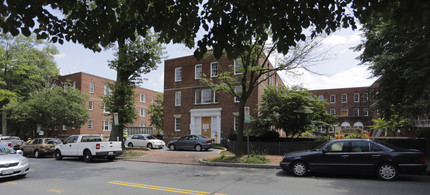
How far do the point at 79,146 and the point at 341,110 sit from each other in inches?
1990

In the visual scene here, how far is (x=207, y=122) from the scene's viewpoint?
1100 inches

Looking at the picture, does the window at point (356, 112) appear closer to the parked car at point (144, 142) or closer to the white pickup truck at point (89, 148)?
the parked car at point (144, 142)

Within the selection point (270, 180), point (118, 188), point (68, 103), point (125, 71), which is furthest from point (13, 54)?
point (270, 180)

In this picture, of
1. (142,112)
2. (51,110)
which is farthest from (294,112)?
(142,112)

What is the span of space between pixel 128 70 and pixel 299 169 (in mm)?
14128

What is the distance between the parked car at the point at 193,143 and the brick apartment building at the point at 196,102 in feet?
15.0

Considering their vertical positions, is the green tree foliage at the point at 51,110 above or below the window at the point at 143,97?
below

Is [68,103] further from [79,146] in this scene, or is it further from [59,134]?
[79,146]

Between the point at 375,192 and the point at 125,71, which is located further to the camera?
the point at 125,71

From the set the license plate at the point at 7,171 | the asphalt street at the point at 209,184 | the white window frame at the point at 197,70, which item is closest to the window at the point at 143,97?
the white window frame at the point at 197,70

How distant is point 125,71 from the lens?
64.3ft

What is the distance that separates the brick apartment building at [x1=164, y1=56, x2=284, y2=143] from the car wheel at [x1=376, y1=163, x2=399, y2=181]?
16.5 m

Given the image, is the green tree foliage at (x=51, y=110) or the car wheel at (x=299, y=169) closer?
the car wheel at (x=299, y=169)

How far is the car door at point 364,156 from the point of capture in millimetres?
9359
